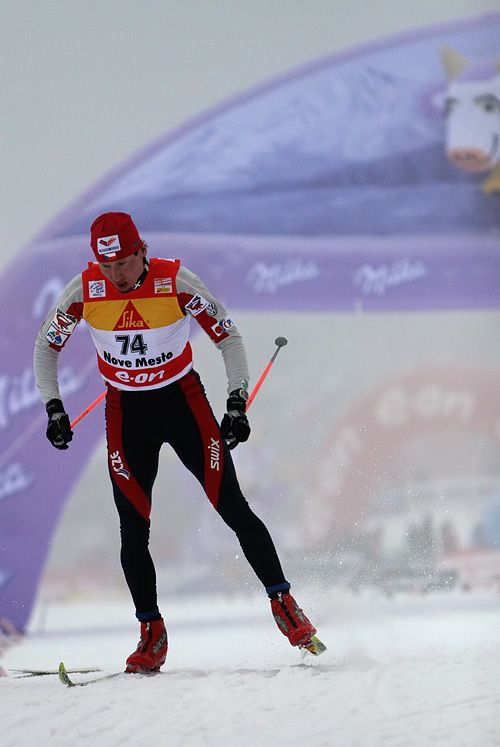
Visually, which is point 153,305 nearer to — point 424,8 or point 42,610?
point 42,610

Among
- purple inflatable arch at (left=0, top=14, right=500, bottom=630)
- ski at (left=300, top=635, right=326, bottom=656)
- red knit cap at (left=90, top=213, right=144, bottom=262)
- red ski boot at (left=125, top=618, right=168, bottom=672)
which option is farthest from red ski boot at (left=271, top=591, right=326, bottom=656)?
purple inflatable arch at (left=0, top=14, right=500, bottom=630)

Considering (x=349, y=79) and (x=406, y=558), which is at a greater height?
(x=349, y=79)

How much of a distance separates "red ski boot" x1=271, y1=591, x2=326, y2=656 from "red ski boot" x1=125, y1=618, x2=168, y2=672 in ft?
1.05

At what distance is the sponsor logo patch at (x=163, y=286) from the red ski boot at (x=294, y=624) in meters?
0.84

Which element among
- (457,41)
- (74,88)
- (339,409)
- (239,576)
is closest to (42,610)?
(239,576)

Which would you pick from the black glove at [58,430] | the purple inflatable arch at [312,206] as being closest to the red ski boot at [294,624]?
the black glove at [58,430]

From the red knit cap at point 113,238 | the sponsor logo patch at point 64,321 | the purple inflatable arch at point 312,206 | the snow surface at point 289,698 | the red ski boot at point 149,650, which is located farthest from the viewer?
the purple inflatable arch at point 312,206

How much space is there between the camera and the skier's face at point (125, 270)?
95.5 inches

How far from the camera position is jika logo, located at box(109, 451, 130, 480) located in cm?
254

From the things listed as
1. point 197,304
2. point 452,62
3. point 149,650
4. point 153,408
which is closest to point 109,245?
point 197,304

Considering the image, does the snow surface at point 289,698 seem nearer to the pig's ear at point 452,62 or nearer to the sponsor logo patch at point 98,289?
the sponsor logo patch at point 98,289

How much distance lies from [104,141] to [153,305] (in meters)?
1.73

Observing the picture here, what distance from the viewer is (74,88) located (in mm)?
4023

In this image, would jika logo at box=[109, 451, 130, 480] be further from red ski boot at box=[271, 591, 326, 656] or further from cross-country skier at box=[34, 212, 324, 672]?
red ski boot at box=[271, 591, 326, 656]
